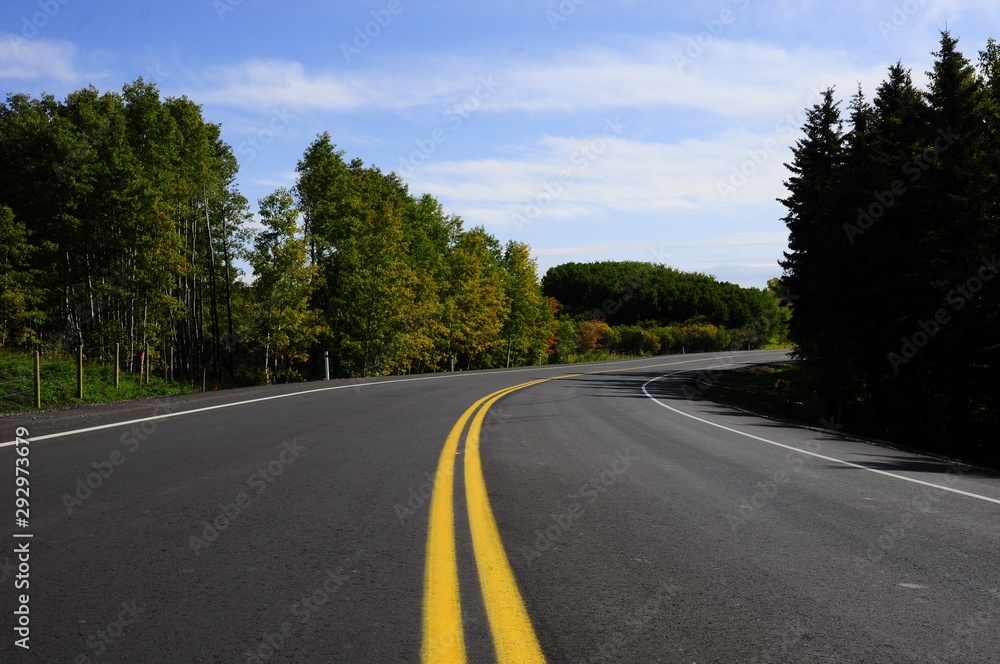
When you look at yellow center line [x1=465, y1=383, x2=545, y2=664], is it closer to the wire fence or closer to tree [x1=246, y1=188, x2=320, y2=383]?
the wire fence

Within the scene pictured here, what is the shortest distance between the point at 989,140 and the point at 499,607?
25560mm

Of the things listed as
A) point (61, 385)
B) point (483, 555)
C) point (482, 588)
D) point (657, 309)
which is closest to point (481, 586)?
point (482, 588)

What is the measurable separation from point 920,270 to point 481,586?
2275cm

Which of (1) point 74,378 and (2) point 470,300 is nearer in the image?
(1) point 74,378

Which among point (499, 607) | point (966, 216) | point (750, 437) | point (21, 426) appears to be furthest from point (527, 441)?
point (966, 216)

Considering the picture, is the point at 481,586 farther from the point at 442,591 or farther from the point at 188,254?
the point at 188,254

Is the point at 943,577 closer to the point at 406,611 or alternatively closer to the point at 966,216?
the point at 406,611

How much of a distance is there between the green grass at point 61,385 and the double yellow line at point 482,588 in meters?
12.1

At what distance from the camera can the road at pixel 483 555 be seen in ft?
8.42

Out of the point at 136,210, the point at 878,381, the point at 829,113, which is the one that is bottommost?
the point at 878,381

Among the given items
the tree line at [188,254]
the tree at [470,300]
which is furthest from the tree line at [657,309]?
the tree line at [188,254]

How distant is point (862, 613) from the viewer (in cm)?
293

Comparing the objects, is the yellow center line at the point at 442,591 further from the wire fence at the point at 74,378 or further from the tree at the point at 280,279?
the tree at the point at 280,279

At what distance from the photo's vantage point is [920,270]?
20.9 m
